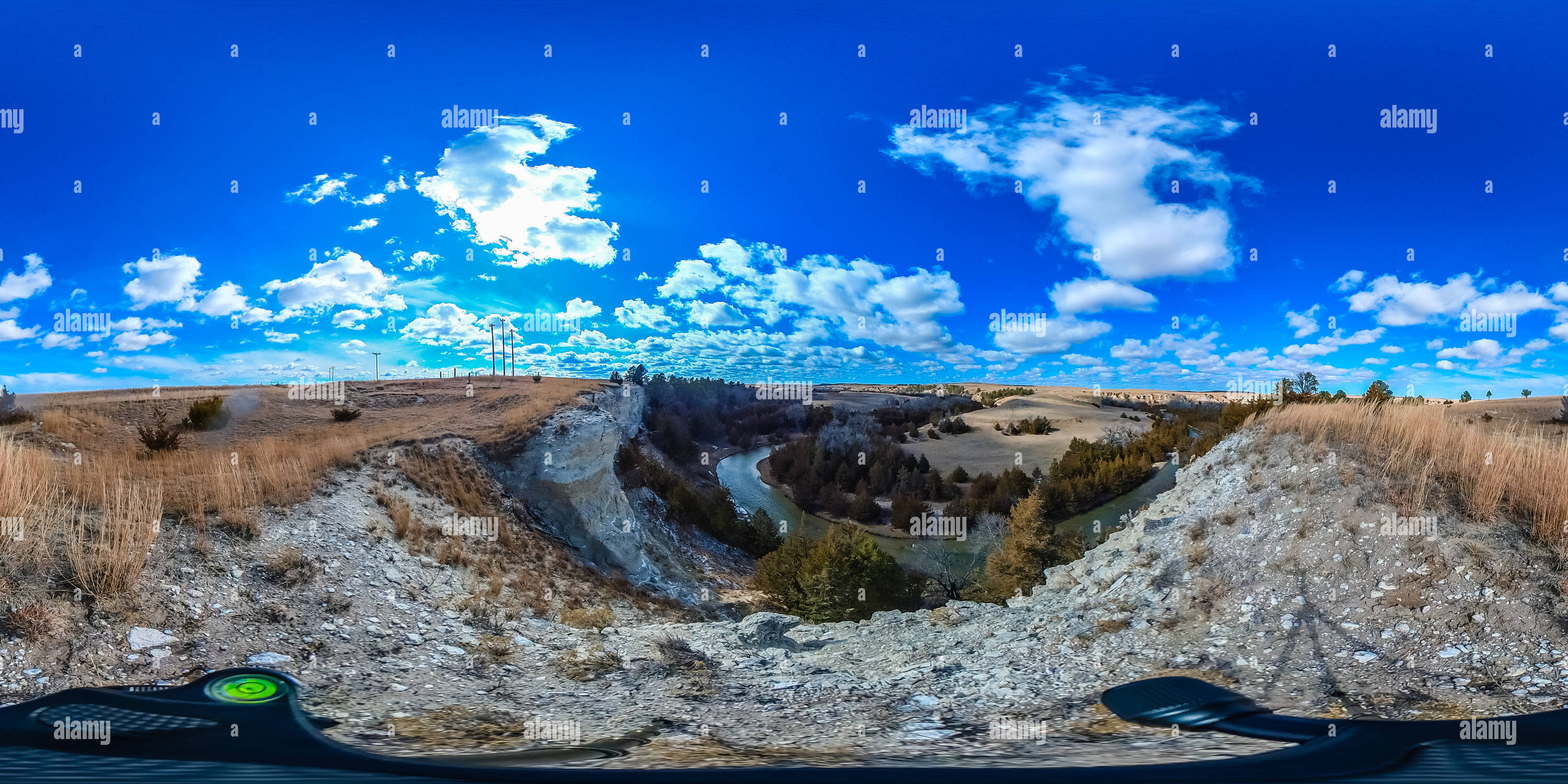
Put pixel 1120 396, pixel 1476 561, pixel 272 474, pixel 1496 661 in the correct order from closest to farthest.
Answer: pixel 1496 661, pixel 1476 561, pixel 272 474, pixel 1120 396

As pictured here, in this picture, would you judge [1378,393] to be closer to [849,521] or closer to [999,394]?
[849,521]

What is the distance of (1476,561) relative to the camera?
579 cm

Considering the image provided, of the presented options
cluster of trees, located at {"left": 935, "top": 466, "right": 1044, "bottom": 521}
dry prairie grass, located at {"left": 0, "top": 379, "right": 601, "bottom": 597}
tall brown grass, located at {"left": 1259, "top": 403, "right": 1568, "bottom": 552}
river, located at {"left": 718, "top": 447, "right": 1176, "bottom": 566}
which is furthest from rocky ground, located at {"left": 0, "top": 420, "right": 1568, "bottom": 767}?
cluster of trees, located at {"left": 935, "top": 466, "right": 1044, "bottom": 521}

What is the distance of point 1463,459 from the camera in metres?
7.21

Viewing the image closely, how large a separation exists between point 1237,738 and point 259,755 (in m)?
4.90

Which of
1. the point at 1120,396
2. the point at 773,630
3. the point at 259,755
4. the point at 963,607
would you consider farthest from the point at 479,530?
the point at 1120,396

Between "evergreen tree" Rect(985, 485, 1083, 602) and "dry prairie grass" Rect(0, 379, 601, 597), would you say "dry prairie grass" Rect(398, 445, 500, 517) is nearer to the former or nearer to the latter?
"dry prairie grass" Rect(0, 379, 601, 597)

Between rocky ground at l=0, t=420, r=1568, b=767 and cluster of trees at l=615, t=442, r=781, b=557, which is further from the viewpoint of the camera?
cluster of trees at l=615, t=442, r=781, b=557

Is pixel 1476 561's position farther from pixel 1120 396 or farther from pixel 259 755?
pixel 1120 396

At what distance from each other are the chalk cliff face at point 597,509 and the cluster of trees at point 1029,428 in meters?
22.6

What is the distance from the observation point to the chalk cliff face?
1530 cm

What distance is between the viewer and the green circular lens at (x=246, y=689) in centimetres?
433

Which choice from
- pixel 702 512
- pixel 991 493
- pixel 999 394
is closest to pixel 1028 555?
pixel 702 512

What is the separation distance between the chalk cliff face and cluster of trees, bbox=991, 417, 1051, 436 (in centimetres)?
2263
